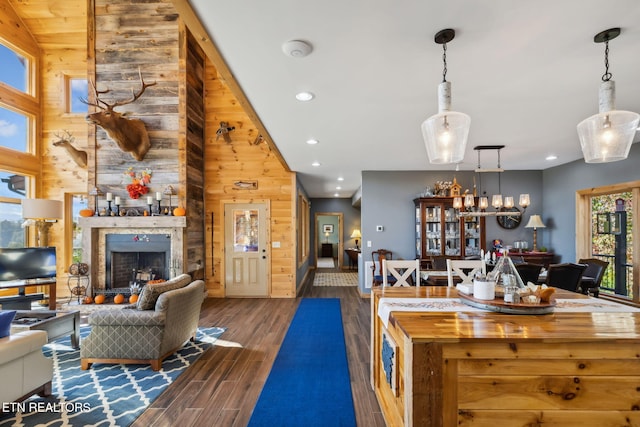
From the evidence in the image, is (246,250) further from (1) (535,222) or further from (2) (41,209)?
(1) (535,222)

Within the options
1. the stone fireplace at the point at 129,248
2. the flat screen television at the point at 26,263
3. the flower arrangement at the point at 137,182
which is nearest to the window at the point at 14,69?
the flower arrangement at the point at 137,182

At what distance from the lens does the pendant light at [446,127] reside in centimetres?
173

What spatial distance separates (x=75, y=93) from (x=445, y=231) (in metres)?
8.31

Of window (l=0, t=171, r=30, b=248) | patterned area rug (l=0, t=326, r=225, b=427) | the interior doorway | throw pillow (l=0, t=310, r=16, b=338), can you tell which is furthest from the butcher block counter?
the interior doorway

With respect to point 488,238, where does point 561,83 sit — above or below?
above

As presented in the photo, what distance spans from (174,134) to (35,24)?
160 inches

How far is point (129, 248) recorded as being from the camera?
537 centimetres

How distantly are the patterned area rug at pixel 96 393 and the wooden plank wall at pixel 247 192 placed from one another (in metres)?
2.85

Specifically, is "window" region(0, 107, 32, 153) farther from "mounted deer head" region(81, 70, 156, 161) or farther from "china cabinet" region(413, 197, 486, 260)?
"china cabinet" region(413, 197, 486, 260)

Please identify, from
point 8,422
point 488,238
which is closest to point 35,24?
point 8,422

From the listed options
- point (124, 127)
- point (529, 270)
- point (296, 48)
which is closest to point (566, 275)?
point (529, 270)

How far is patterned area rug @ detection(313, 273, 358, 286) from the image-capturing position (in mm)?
7820

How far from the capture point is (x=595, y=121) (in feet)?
5.51

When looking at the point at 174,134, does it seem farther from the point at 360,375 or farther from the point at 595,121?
the point at 595,121
